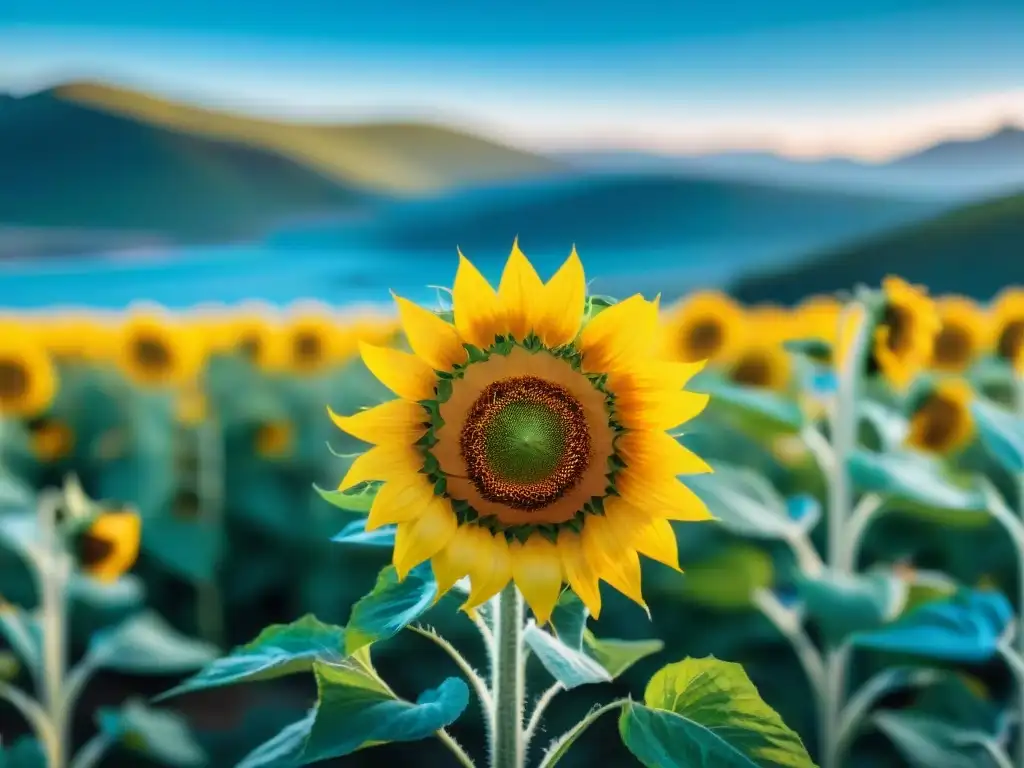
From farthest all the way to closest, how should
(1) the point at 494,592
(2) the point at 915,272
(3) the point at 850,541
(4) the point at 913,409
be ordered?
(2) the point at 915,272, (4) the point at 913,409, (3) the point at 850,541, (1) the point at 494,592

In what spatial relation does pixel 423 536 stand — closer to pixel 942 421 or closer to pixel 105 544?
pixel 105 544

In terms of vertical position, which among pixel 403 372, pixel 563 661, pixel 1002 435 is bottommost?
pixel 563 661

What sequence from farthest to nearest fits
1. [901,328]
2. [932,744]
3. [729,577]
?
1. [729,577]
2. [932,744]
3. [901,328]

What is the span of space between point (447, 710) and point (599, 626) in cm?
168

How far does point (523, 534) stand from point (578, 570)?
5 cm

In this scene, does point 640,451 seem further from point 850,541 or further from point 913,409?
point 913,409

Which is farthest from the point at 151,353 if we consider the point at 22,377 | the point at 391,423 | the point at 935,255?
the point at 935,255

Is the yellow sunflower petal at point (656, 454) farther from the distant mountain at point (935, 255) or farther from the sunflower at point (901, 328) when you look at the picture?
the distant mountain at point (935, 255)

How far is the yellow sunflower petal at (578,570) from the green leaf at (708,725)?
0.37ft

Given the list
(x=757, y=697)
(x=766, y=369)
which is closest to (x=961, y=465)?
(x=766, y=369)

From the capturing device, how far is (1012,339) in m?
2.19

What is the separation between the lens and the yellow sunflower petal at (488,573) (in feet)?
2.40

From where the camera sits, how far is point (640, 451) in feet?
2.49

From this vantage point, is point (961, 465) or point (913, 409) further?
point (961, 465)
